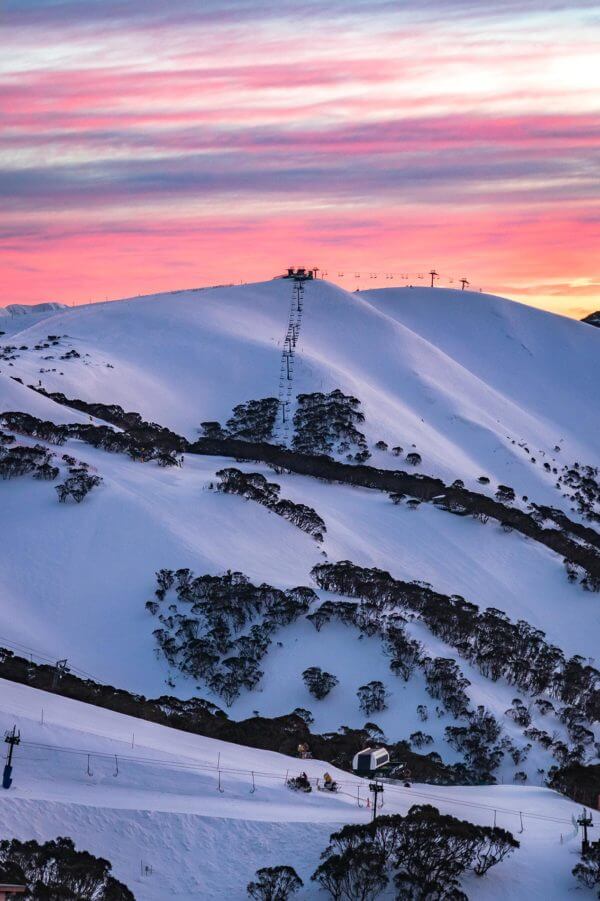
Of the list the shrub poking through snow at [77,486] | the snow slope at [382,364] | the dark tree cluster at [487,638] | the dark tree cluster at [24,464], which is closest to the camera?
the dark tree cluster at [487,638]

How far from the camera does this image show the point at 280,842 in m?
29.0

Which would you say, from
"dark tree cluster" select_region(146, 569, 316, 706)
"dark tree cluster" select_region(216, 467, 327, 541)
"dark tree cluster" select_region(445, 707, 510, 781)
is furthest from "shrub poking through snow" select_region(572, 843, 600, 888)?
"dark tree cluster" select_region(216, 467, 327, 541)

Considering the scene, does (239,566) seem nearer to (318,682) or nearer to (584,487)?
(318,682)

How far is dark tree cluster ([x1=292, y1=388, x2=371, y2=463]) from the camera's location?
9494cm

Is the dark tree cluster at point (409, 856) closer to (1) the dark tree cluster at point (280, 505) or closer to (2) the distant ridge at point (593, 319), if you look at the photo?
(1) the dark tree cluster at point (280, 505)

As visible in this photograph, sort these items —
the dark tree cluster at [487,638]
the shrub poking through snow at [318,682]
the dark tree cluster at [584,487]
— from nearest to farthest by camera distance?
1. the shrub poking through snow at [318,682]
2. the dark tree cluster at [487,638]
3. the dark tree cluster at [584,487]

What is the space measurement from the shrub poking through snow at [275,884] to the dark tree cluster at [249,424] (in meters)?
72.6

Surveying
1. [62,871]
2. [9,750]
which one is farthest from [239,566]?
[62,871]

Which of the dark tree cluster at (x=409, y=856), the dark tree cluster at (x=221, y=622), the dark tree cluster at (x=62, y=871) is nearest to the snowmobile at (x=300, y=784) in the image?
the dark tree cluster at (x=409, y=856)

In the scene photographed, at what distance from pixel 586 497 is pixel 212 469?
3985cm

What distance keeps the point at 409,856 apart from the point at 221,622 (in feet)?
95.3

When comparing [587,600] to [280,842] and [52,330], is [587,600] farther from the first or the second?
[52,330]

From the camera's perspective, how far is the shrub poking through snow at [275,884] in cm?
2669

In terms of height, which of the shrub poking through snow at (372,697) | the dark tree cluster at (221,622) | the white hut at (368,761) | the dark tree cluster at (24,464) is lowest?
the white hut at (368,761)
